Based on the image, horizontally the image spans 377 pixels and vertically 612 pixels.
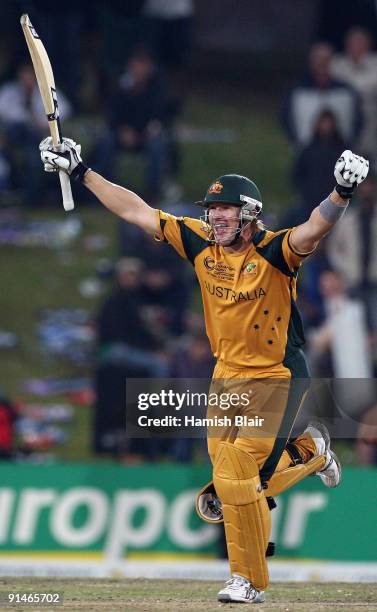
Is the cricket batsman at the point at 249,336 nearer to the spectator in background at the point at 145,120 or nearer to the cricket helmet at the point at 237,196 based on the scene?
the cricket helmet at the point at 237,196

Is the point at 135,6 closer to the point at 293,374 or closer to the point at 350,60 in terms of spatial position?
the point at 350,60

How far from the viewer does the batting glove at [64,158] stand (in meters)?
10.3

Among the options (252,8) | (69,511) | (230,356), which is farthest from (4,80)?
(230,356)

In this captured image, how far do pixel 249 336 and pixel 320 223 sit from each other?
34.3 inches

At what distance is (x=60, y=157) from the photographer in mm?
10289

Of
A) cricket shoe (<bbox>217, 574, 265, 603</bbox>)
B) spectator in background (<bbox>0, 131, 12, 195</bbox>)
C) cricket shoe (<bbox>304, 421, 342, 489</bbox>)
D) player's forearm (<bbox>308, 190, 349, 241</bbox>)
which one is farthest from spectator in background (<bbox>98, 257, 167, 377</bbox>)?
player's forearm (<bbox>308, 190, 349, 241</bbox>)

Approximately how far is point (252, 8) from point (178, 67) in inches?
54.5

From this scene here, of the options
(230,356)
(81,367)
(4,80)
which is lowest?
(230,356)

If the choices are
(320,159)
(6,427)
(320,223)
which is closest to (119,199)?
(320,223)

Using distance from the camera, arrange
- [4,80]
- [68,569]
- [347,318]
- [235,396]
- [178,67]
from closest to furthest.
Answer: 1. [235,396]
2. [68,569]
3. [347,318]
4. [4,80]
5. [178,67]

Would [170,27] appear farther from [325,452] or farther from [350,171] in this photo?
[350,171]

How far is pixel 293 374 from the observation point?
32.9 feet

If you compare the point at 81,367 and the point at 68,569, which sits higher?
the point at 81,367

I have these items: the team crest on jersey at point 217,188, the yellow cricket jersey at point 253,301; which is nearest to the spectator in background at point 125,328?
the yellow cricket jersey at point 253,301
